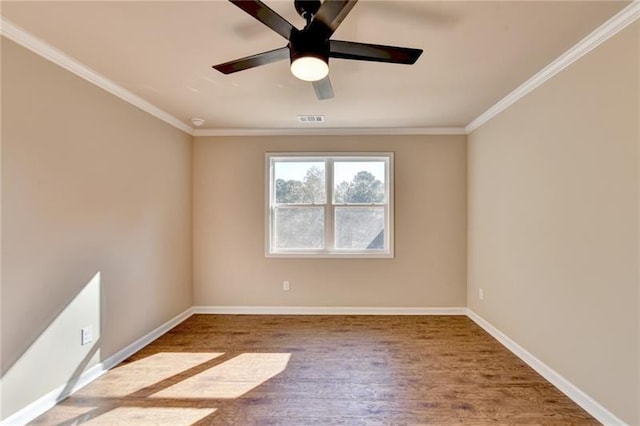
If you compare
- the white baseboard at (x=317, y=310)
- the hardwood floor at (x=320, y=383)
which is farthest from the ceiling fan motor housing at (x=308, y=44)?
the white baseboard at (x=317, y=310)

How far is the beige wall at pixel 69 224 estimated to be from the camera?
1.93m

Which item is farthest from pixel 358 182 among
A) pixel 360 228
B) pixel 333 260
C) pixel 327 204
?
pixel 333 260

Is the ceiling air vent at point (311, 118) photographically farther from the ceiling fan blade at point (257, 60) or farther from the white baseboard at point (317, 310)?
the white baseboard at point (317, 310)

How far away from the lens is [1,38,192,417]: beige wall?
1928 mm

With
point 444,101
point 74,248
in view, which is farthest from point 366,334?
point 74,248

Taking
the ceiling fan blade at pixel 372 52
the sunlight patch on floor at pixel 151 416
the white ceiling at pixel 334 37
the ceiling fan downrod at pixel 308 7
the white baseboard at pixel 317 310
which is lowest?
the sunlight patch on floor at pixel 151 416

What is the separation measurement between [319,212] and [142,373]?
8.51 feet

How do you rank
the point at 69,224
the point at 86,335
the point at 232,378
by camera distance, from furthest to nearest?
the point at 232,378
the point at 86,335
the point at 69,224

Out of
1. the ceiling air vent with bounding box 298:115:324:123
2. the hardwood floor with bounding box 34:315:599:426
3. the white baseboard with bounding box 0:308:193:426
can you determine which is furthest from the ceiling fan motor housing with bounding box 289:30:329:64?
the white baseboard with bounding box 0:308:193:426

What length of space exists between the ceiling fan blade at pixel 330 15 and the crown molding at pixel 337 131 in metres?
2.56

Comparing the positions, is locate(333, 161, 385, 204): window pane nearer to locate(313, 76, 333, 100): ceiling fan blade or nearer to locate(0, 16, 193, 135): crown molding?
locate(313, 76, 333, 100): ceiling fan blade

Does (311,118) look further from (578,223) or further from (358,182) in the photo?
(578,223)

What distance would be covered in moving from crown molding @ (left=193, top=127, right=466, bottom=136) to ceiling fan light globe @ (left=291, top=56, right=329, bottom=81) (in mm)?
2421

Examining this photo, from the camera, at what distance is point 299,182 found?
4262mm
